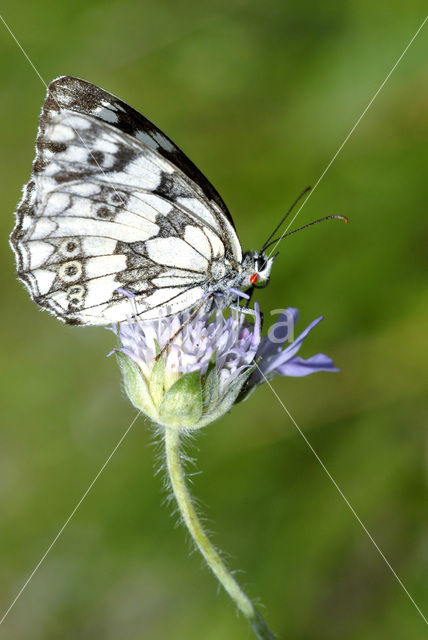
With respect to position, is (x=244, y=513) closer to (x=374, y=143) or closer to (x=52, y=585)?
(x=52, y=585)

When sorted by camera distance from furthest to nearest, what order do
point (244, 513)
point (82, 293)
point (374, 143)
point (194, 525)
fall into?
point (374, 143), point (244, 513), point (82, 293), point (194, 525)

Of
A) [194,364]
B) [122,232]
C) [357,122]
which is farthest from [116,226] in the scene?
[357,122]

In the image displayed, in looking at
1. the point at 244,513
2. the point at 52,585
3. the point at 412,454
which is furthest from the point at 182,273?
the point at 52,585

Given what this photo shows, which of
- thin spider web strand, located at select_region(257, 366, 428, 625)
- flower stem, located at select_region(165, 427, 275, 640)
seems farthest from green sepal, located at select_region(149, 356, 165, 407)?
thin spider web strand, located at select_region(257, 366, 428, 625)

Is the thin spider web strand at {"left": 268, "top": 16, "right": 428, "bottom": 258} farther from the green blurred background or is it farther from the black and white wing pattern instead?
the black and white wing pattern

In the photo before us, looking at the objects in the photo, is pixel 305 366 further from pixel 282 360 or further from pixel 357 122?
pixel 357 122

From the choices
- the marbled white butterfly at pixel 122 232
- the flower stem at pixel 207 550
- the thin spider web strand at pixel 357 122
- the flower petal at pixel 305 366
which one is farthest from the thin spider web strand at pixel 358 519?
the thin spider web strand at pixel 357 122
